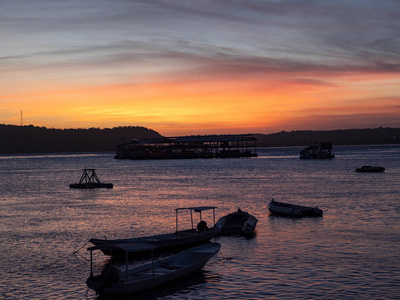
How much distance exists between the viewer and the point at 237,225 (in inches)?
1603

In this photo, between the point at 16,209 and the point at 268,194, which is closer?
the point at 16,209

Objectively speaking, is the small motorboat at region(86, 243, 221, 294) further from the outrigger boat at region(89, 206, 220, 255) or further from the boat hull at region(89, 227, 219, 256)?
the outrigger boat at region(89, 206, 220, 255)

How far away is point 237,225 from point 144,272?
623 inches

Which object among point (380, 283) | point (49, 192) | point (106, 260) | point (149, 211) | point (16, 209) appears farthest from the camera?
point (49, 192)

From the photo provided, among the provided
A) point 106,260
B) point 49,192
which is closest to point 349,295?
point 106,260

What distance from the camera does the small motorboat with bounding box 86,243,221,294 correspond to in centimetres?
2327

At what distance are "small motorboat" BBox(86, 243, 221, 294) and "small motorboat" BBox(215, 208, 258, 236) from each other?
8.62m

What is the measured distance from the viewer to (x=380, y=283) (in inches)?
989

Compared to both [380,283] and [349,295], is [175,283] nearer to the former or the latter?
[349,295]

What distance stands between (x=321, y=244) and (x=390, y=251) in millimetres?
4925

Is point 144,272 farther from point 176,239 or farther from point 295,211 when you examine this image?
point 295,211

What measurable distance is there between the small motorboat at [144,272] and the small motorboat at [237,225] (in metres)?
8.62

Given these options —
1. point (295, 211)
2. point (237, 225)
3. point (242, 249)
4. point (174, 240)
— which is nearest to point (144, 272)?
point (174, 240)

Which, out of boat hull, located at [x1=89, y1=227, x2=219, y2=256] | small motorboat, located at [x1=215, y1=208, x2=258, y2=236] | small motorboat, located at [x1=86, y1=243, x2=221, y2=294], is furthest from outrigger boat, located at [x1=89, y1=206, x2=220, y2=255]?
small motorboat, located at [x1=215, y1=208, x2=258, y2=236]
